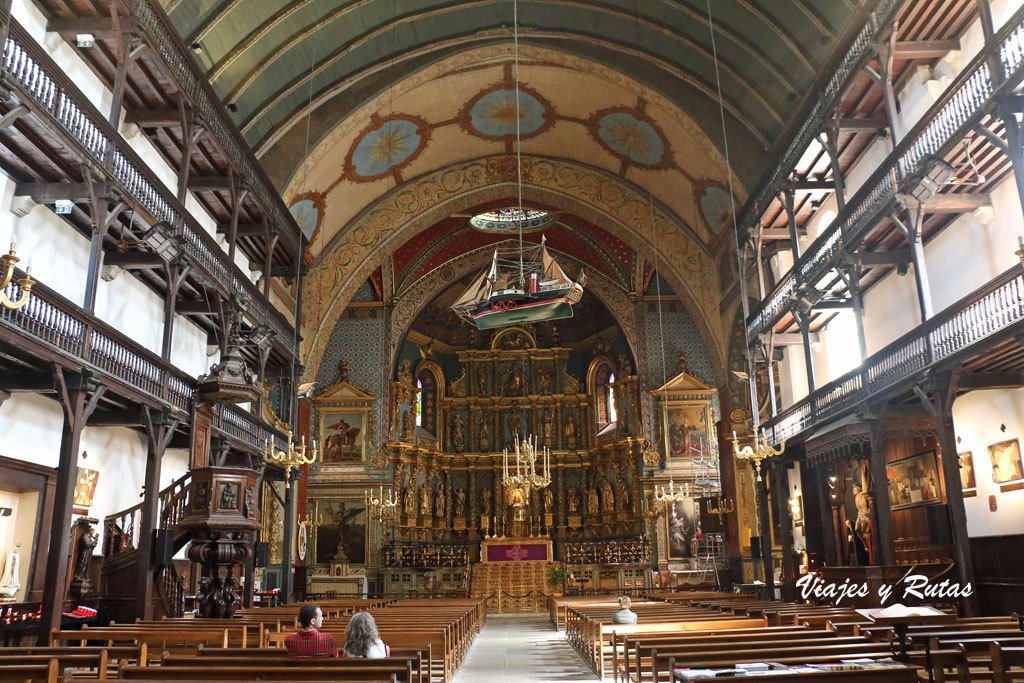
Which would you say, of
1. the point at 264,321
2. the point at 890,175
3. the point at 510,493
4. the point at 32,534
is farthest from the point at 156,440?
the point at 510,493

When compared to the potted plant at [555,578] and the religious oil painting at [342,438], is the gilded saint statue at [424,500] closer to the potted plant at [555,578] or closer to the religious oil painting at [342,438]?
the religious oil painting at [342,438]

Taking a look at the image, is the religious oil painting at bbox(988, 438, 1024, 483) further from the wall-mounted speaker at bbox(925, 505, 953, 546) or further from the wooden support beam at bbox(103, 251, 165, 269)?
the wooden support beam at bbox(103, 251, 165, 269)

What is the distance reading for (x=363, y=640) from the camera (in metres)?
5.75

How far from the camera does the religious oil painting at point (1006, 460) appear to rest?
12.5 meters

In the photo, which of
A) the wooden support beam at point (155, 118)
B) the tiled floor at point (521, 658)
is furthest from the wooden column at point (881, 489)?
the wooden support beam at point (155, 118)

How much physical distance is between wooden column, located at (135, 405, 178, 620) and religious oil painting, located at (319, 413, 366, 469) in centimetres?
1341

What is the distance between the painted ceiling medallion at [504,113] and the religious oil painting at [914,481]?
13302mm

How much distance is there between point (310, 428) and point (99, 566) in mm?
13085

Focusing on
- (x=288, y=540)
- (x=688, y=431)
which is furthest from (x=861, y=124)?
(x=288, y=540)

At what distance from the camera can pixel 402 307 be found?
96.0ft

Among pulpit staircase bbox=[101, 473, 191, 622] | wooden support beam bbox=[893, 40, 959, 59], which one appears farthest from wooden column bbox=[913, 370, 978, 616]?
pulpit staircase bbox=[101, 473, 191, 622]

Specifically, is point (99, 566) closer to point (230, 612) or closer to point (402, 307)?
point (230, 612)

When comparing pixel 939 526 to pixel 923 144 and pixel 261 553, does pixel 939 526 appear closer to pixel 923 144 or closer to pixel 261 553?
pixel 923 144

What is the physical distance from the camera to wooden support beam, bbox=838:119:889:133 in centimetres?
1460
